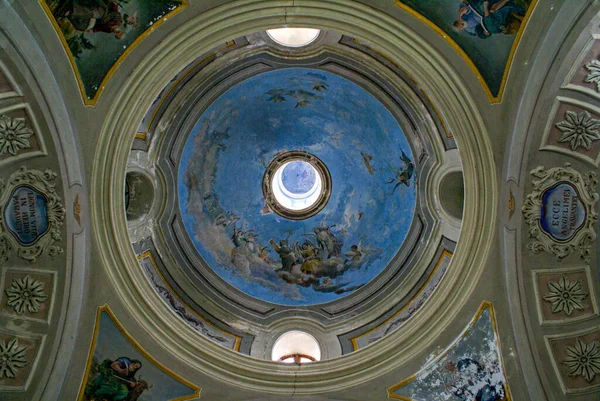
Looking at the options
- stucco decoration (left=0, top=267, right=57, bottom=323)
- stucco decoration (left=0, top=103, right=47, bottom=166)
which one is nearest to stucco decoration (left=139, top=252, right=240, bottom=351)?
stucco decoration (left=0, top=267, right=57, bottom=323)

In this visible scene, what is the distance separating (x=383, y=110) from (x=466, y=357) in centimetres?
538

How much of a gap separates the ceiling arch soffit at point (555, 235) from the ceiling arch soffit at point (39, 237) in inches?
280

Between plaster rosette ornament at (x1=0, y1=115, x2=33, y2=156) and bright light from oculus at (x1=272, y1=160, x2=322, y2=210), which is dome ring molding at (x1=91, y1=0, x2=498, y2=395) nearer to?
plaster rosette ornament at (x1=0, y1=115, x2=33, y2=156)

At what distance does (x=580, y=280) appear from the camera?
11273mm

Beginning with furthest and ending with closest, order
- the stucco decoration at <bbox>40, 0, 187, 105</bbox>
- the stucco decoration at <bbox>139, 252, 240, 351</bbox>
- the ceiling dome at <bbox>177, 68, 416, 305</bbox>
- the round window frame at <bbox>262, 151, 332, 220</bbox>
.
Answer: the round window frame at <bbox>262, 151, 332, 220</bbox> < the ceiling dome at <bbox>177, 68, 416, 305</bbox> < the stucco decoration at <bbox>139, 252, 240, 351</bbox> < the stucco decoration at <bbox>40, 0, 187, 105</bbox>

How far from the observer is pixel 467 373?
39.5ft

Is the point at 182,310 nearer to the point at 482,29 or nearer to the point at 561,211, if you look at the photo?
the point at 561,211

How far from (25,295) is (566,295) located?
8.90 metres

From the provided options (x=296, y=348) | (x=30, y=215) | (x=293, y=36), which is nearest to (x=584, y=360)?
(x=296, y=348)

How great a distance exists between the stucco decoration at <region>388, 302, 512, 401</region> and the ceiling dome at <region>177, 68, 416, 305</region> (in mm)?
3072

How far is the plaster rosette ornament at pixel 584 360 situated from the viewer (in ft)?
36.6

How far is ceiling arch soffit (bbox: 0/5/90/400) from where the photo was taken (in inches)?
406

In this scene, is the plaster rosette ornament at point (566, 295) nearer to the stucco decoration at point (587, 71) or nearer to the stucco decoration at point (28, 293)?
the stucco decoration at point (587, 71)

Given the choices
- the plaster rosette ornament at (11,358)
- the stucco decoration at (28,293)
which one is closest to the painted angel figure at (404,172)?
the stucco decoration at (28,293)
